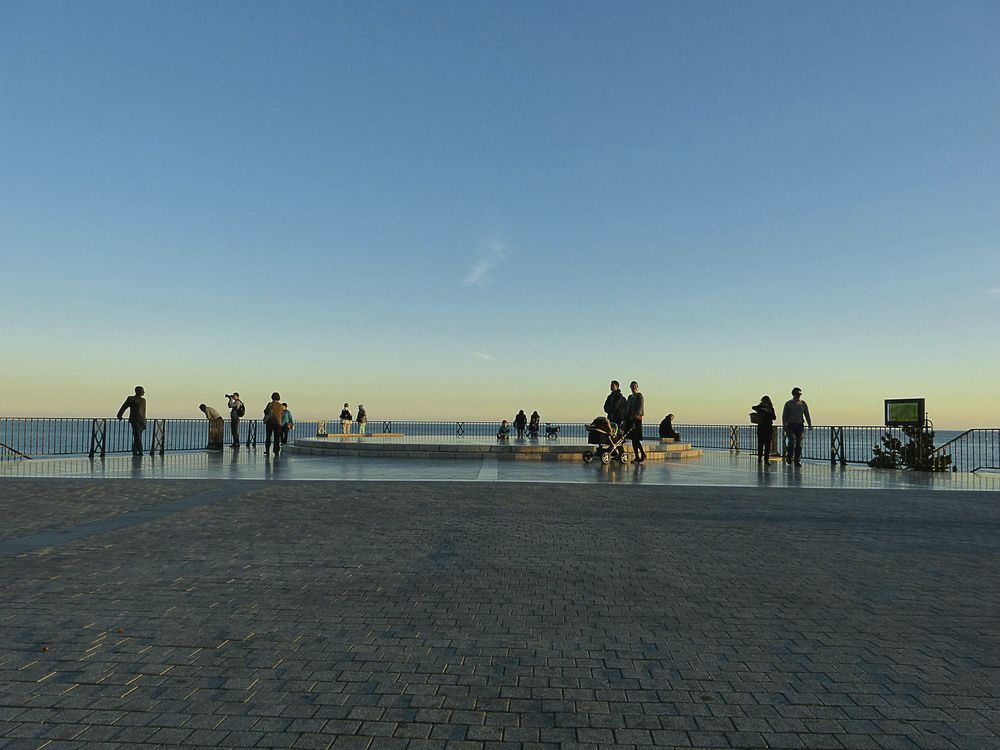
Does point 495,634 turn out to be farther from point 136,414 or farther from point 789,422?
point 136,414

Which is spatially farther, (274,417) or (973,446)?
(274,417)

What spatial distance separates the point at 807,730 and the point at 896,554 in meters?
4.20

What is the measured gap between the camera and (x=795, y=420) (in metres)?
17.5

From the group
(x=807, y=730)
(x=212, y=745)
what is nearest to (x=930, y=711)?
(x=807, y=730)

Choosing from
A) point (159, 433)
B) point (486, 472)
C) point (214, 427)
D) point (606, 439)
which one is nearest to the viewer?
point (486, 472)

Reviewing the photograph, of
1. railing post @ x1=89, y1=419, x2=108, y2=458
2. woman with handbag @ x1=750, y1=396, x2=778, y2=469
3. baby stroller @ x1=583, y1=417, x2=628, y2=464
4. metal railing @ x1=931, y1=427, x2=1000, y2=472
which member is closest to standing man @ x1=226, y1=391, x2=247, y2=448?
railing post @ x1=89, y1=419, x2=108, y2=458

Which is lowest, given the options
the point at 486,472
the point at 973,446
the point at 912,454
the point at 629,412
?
the point at 486,472

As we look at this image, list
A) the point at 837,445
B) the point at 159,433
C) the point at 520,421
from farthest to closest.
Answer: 1. the point at 520,421
2. the point at 159,433
3. the point at 837,445

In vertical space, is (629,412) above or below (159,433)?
above

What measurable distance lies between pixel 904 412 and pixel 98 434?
66.3 ft

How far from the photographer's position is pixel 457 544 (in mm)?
6758

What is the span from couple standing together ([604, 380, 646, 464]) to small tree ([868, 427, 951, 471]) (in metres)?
5.60

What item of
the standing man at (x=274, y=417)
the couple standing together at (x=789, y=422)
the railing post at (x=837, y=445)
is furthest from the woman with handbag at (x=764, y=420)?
the standing man at (x=274, y=417)

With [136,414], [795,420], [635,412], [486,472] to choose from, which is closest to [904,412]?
[795,420]
